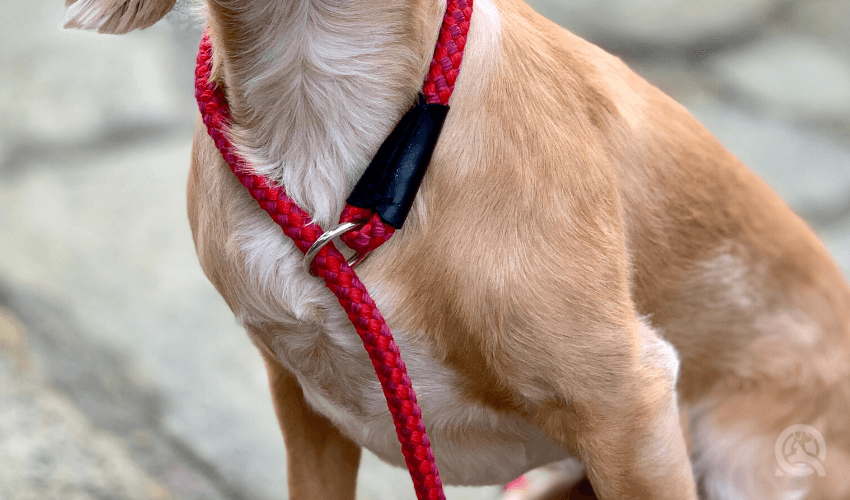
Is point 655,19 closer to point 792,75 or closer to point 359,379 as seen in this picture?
point 792,75

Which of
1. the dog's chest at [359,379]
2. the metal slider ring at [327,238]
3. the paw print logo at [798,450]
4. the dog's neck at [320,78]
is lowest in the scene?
the paw print logo at [798,450]

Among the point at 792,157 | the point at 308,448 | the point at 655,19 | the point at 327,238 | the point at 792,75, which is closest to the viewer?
the point at 327,238

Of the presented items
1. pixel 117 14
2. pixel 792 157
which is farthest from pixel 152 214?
pixel 792 157

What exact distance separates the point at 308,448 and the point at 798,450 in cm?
72

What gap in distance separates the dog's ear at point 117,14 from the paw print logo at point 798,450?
1017 millimetres

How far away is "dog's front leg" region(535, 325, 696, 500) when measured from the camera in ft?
2.99

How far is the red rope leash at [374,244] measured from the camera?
0.80m

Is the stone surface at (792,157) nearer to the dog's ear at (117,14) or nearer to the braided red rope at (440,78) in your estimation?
the braided red rope at (440,78)

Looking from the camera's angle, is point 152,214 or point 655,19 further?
point 655,19

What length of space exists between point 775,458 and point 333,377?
70cm

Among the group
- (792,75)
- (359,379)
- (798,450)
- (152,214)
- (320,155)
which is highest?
(792,75)

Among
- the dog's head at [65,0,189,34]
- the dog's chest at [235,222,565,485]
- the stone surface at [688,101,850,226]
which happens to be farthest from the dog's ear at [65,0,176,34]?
the stone surface at [688,101,850,226]

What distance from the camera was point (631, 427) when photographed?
→ 0.93m

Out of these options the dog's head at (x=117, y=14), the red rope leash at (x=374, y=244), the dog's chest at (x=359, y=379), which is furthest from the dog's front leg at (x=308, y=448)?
the dog's head at (x=117, y=14)
